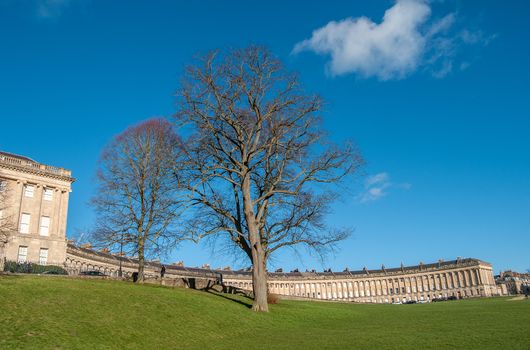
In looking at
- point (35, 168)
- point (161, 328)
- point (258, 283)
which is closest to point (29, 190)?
point (35, 168)

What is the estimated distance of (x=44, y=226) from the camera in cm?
4816

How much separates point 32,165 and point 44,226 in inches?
276

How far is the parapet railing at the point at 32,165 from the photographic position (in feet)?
156

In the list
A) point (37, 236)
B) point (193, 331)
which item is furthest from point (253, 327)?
point (37, 236)

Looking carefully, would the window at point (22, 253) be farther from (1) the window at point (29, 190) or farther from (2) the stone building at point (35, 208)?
(1) the window at point (29, 190)

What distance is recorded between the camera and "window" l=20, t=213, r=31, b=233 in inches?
1827

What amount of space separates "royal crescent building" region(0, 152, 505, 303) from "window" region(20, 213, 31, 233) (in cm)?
10

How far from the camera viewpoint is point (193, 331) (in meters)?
17.1

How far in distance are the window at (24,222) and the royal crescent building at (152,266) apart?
3.8 inches

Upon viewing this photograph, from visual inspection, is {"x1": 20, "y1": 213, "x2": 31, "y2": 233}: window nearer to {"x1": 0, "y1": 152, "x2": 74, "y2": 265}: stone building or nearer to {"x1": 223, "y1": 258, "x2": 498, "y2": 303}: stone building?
{"x1": 0, "y1": 152, "x2": 74, "y2": 265}: stone building

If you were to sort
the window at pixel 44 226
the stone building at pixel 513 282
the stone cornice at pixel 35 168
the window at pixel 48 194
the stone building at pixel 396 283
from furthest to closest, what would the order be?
1. the stone building at pixel 513 282
2. the stone building at pixel 396 283
3. the window at pixel 48 194
4. the window at pixel 44 226
5. the stone cornice at pixel 35 168

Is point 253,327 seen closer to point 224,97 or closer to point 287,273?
point 224,97

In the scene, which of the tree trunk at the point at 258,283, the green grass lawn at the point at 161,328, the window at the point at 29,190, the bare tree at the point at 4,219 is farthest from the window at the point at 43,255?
the tree trunk at the point at 258,283

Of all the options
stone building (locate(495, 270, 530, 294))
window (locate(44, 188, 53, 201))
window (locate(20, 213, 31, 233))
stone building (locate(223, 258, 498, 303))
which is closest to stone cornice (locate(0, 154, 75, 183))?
window (locate(44, 188, 53, 201))
